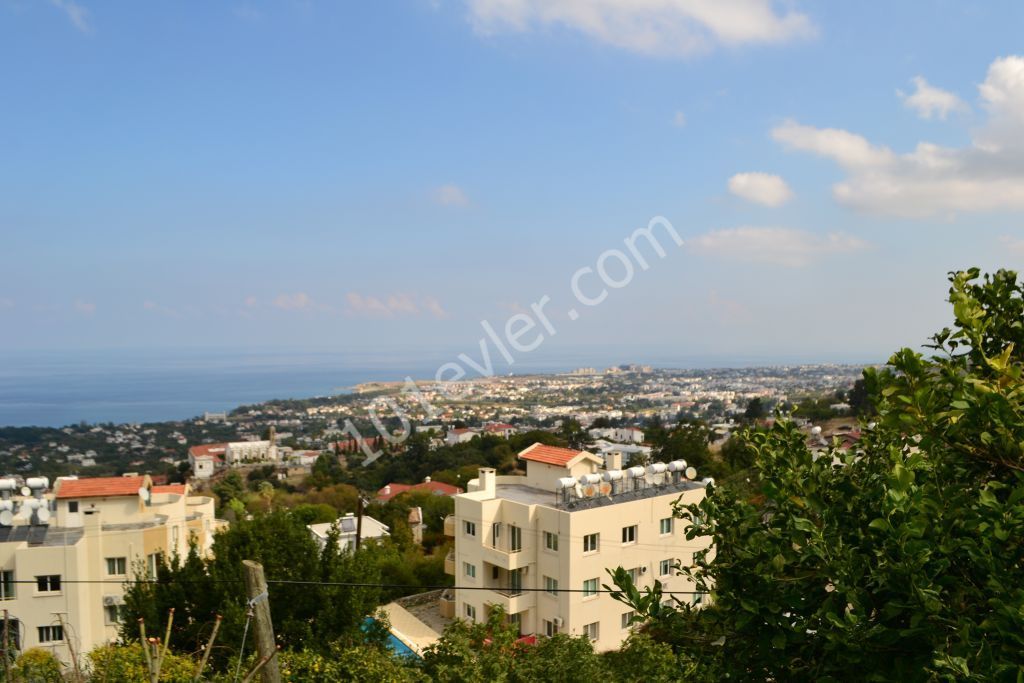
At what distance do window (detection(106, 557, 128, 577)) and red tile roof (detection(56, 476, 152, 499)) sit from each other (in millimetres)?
1562

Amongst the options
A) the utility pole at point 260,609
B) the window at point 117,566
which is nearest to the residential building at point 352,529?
the window at point 117,566

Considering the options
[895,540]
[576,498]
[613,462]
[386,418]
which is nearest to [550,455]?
[613,462]

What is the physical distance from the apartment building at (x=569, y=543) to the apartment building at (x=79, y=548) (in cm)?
674

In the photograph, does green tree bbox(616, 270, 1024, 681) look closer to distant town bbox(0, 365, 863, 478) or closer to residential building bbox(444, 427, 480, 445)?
distant town bbox(0, 365, 863, 478)

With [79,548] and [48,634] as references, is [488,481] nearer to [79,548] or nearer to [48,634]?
[79,548]

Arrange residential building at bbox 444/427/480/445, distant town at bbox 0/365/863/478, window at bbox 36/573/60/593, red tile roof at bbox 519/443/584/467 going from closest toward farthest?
window at bbox 36/573/60/593 < red tile roof at bbox 519/443/584/467 < residential building at bbox 444/427/480/445 < distant town at bbox 0/365/863/478

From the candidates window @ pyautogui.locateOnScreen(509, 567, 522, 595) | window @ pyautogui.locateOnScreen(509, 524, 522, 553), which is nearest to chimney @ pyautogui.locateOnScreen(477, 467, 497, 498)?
window @ pyautogui.locateOnScreen(509, 524, 522, 553)

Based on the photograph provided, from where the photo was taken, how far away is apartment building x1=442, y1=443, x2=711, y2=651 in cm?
1531

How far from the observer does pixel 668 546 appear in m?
17.1

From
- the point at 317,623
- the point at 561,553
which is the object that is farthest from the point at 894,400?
the point at 561,553

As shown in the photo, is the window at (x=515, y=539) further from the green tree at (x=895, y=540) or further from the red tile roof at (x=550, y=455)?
the green tree at (x=895, y=540)

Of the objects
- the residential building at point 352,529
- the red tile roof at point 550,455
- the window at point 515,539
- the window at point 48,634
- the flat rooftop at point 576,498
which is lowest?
the residential building at point 352,529

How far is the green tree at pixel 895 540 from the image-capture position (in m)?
2.26

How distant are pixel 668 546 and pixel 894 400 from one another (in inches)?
597
